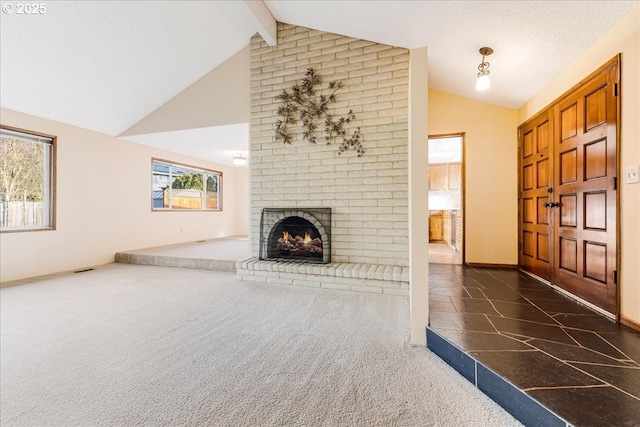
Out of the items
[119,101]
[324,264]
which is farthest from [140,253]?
[324,264]

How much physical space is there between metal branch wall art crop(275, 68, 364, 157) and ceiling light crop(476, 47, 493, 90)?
1426mm

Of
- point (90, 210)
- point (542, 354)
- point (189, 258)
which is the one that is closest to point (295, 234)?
point (189, 258)

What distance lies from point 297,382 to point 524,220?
355cm

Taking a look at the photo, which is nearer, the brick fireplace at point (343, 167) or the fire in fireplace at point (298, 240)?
the brick fireplace at point (343, 167)

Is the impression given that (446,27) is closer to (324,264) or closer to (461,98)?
(461,98)

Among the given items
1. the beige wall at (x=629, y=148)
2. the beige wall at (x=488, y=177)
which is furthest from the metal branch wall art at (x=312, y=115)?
the beige wall at (x=629, y=148)

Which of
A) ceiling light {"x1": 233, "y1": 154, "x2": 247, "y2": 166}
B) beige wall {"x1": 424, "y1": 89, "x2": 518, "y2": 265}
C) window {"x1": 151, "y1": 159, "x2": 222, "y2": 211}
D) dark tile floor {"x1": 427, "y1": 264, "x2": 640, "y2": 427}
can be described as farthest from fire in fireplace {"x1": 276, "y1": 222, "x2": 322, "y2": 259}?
window {"x1": 151, "y1": 159, "x2": 222, "y2": 211}

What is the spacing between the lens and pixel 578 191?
8.24ft

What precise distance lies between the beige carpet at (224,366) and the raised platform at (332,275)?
25 centimetres

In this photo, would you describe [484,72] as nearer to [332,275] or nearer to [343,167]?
[343,167]

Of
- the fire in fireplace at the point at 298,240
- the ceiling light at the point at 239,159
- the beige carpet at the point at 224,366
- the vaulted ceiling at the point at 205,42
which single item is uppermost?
the vaulted ceiling at the point at 205,42

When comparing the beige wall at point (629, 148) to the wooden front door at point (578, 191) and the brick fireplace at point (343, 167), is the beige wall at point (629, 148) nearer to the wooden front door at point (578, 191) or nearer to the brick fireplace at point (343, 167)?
the wooden front door at point (578, 191)

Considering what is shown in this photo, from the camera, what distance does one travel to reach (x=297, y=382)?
162 cm

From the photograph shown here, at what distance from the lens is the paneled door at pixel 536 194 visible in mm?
3031
